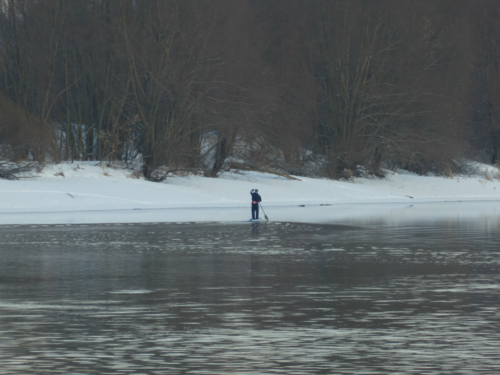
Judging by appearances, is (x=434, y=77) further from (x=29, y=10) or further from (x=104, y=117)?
(x=29, y=10)

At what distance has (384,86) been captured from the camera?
2079 inches

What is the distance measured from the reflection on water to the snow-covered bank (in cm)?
1051

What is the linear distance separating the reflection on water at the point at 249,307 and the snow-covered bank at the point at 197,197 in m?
10.5

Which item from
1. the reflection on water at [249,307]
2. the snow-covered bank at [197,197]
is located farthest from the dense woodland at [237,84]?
the reflection on water at [249,307]

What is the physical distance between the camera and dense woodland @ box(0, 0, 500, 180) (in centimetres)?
4331

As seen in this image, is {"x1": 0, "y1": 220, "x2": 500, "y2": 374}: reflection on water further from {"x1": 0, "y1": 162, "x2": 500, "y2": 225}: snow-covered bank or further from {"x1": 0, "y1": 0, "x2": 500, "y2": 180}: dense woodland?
{"x1": 0, "y1": 0, "x2": 500, "y2": 180}: dense woodland

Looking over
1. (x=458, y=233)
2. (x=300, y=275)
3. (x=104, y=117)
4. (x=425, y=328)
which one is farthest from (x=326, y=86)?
(x=425, y=328)

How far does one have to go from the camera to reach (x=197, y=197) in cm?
3853

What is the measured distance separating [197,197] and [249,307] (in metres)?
28.2

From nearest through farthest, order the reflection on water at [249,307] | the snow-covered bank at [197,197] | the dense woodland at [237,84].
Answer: the reflection on water at [249,307] < the snow-covered bank at [197,197] < the dense woodland at [237,84]

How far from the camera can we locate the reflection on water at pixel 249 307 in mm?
7520

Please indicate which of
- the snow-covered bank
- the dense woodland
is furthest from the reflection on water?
the dense woodland

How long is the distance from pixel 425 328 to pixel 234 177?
37712 mm

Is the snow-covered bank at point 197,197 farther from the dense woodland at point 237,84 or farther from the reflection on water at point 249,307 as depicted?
the reflection on water at point 249,307
